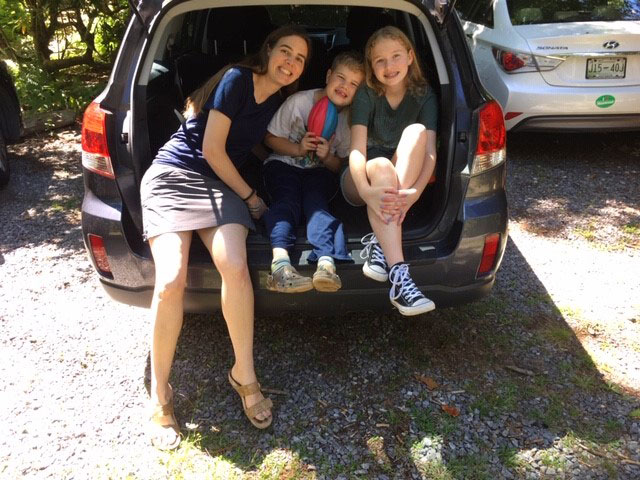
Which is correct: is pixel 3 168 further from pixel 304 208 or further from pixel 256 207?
pixel 304 208

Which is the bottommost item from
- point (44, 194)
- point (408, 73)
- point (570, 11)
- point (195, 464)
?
point (195, 464)

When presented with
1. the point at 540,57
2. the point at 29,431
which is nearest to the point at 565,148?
the point at 540,57

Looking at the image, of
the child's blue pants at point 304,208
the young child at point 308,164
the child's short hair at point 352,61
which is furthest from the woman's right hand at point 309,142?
the child's short hair at point 352,61

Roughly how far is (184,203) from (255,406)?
36.3 inches

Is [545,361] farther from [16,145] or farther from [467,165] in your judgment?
[16,145]

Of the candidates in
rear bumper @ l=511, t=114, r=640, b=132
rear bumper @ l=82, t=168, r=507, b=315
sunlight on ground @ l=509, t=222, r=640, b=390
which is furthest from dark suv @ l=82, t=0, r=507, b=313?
rear bumper @ l=511, t=114, r=640, b=132

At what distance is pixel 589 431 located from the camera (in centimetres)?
271

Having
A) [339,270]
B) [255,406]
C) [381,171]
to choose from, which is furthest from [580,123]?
[255,406]

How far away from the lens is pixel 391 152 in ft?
10.7

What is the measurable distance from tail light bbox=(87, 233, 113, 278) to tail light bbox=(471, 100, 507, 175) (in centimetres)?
165

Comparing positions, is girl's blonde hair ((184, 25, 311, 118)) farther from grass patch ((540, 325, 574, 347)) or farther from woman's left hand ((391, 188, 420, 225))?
grass patch ((540, 325, 574, 347))

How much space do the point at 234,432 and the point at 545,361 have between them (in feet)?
5.14

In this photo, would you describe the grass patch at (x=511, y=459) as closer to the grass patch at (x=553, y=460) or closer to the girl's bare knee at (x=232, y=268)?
the grass patch at (x=553, y=460)

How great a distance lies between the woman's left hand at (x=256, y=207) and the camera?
2.96 meters
